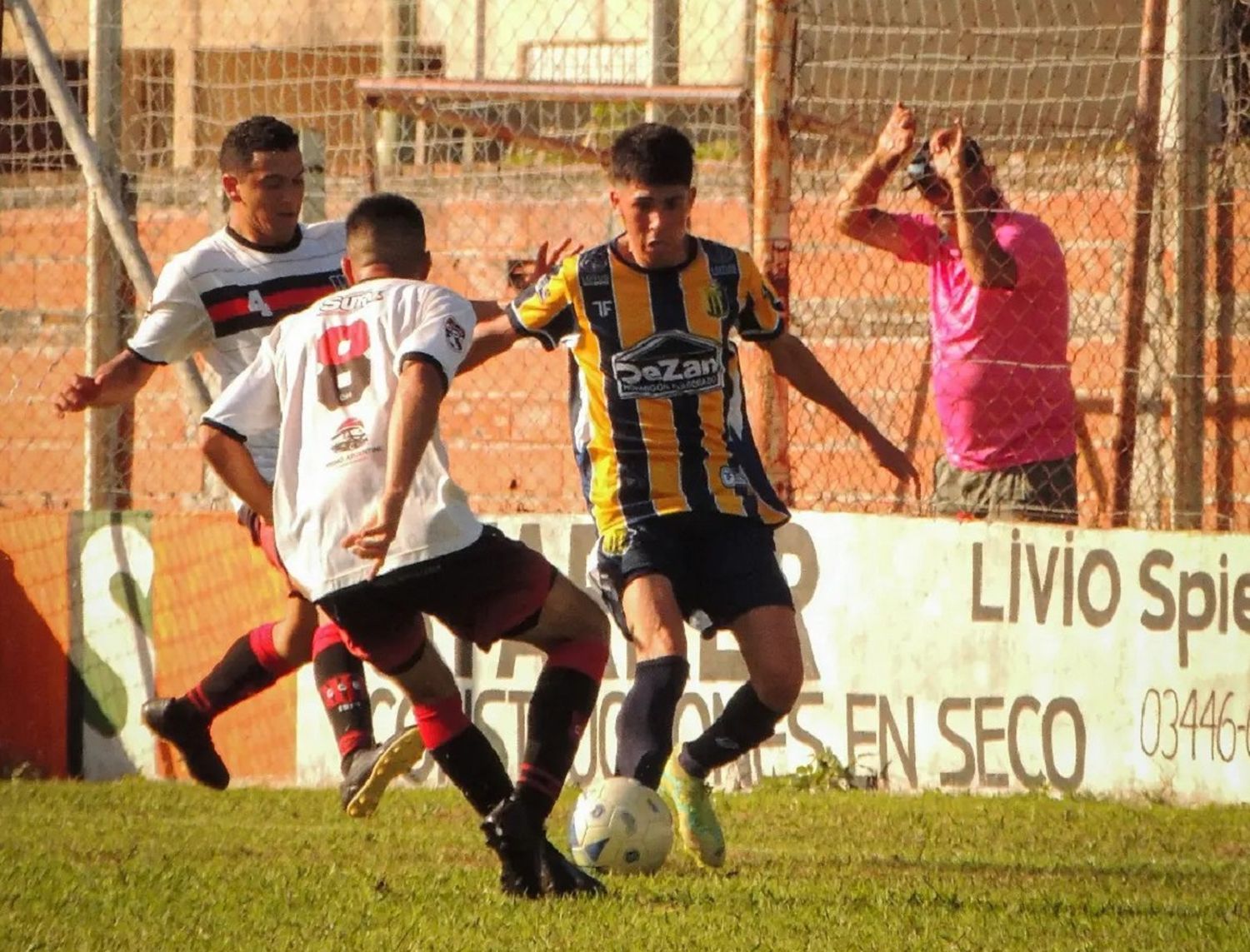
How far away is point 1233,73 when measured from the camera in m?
8.03

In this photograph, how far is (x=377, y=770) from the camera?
6.50m

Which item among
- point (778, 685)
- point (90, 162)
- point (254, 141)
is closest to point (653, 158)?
point (778, 685)

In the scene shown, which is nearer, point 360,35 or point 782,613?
point 782,613

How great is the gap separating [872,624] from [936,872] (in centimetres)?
230

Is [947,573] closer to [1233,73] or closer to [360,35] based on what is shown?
[1233,73]

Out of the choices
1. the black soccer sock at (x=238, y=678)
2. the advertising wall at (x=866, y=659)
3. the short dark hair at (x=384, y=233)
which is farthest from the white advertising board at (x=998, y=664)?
the short dark hair at (x=384, y=233)

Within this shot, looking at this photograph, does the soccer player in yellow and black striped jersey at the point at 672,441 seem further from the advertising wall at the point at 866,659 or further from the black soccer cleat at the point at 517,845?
the advertising wall at the point at 866,659

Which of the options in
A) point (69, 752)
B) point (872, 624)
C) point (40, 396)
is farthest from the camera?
point (40, 396)

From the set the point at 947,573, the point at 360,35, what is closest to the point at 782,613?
the point at 947,573

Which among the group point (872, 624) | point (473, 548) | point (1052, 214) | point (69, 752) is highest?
point (1052, 214)

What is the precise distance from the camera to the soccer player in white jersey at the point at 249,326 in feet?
23.9

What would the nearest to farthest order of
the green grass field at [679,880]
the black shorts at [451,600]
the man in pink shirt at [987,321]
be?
the green grass field at [679,880] < the black shorts at [451,600] < the man in pink shirt at [987,321]

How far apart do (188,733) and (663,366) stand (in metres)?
2.34

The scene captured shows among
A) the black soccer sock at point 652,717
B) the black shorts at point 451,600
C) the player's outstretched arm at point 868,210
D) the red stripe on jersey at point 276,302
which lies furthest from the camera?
the player's outstretched arm at point 868,210
